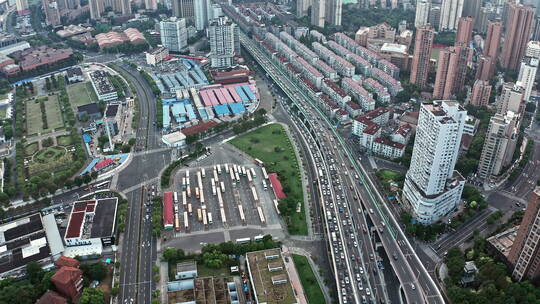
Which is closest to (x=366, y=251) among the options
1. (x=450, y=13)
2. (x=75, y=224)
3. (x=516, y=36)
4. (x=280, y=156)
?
(x=280, y=156)

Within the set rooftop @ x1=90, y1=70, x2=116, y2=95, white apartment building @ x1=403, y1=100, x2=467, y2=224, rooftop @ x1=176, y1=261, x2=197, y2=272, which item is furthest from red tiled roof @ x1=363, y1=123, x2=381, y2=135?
rooftop @ x1=90, y1=70, x2=116, y2=95

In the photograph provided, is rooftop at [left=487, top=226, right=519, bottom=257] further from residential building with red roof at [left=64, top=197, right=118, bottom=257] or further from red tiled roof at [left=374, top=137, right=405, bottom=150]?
residential building with red roof at [left=64, top=197, right=118, bottom=257]

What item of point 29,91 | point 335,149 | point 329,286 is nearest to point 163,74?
point 29,91

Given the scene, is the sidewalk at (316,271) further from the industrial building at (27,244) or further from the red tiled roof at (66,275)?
the industrial building at (27,244)

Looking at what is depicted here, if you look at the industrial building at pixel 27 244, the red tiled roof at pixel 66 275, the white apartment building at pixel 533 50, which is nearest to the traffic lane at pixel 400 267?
the red tiled roof at pixel 66 275

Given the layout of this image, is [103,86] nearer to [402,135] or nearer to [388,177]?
[402,135]
